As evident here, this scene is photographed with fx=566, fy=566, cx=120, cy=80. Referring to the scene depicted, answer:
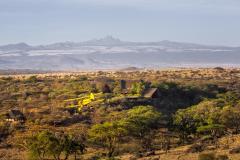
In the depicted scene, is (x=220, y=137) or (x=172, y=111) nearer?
(x=220, y=137)

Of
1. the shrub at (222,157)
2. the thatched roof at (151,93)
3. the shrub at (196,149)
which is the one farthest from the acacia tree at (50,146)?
the thatched roof at (151,93)

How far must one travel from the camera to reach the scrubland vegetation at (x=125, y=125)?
1487 inches

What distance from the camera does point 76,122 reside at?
180ft

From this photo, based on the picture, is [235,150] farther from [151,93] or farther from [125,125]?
[151,93]

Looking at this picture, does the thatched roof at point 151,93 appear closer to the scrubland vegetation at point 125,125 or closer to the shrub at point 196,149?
the scrubland vegetation at point 125,125

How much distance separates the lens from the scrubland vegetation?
1487 inches

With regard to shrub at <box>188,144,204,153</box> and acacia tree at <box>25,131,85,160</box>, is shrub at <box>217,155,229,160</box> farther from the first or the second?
acacia tree at <box>25,131,85,160</box>

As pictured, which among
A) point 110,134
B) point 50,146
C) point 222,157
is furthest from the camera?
point 110,134

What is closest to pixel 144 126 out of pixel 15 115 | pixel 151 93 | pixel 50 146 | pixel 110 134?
pixel 110 134

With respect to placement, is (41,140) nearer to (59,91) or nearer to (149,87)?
(149,87)

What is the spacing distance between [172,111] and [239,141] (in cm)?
2205

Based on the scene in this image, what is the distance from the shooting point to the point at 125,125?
142ft

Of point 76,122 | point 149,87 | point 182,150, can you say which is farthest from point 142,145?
point 149,87

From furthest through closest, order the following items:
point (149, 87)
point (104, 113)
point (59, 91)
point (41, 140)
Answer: point (59, 91) < point (149, 87) < point (104, 113) < point (41, 140)
